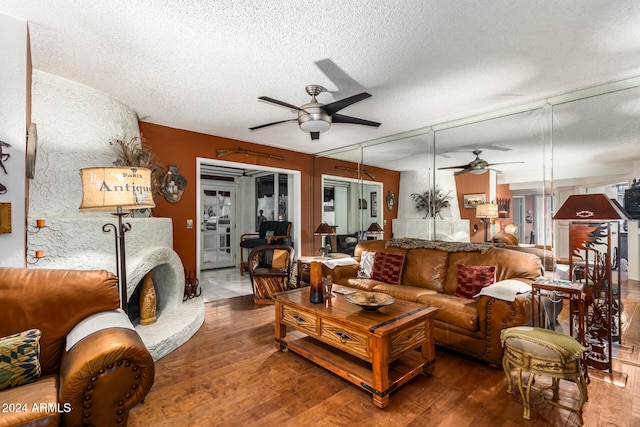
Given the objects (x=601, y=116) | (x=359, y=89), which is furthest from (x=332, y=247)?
(x=601, y=116)

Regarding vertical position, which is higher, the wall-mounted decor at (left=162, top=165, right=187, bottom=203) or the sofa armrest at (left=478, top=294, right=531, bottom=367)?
the wall-mounted decor at (left=162, top=165, right=187, bottom=203)

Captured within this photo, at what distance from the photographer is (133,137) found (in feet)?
11.4

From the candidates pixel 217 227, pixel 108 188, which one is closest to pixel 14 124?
pixel 108 188

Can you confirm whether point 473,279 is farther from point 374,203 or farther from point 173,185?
point 173,185

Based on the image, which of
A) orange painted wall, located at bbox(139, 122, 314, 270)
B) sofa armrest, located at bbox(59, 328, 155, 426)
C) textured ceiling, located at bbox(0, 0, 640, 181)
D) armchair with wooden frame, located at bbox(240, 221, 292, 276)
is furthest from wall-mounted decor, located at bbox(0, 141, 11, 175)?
armchair with wooden frame, located at bbox(240, 221, 292, 276)

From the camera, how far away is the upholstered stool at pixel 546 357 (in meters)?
1.78

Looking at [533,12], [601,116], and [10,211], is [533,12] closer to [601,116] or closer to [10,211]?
[601,116]

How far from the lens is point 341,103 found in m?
2.57

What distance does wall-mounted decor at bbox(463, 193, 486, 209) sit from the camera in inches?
152

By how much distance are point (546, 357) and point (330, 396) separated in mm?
1380

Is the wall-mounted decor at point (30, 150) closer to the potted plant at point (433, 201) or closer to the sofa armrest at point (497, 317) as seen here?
the sofa armrest at point (497, 317)

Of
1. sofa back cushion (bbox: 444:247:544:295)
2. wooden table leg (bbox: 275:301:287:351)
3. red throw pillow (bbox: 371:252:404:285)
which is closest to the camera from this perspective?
wooden table leg (bbox: 275:301:287:351)

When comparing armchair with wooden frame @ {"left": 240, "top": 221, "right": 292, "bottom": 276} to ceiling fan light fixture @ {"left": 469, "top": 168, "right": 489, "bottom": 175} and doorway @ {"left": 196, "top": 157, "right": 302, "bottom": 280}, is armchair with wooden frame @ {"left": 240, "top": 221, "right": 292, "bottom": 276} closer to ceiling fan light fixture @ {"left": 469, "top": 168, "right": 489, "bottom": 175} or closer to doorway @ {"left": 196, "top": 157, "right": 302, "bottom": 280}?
doorway @ {"left": 196, "top": 157, "right": 302, "bottom": 280}

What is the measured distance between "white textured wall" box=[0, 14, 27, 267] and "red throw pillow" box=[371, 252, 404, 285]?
3.34 metres
